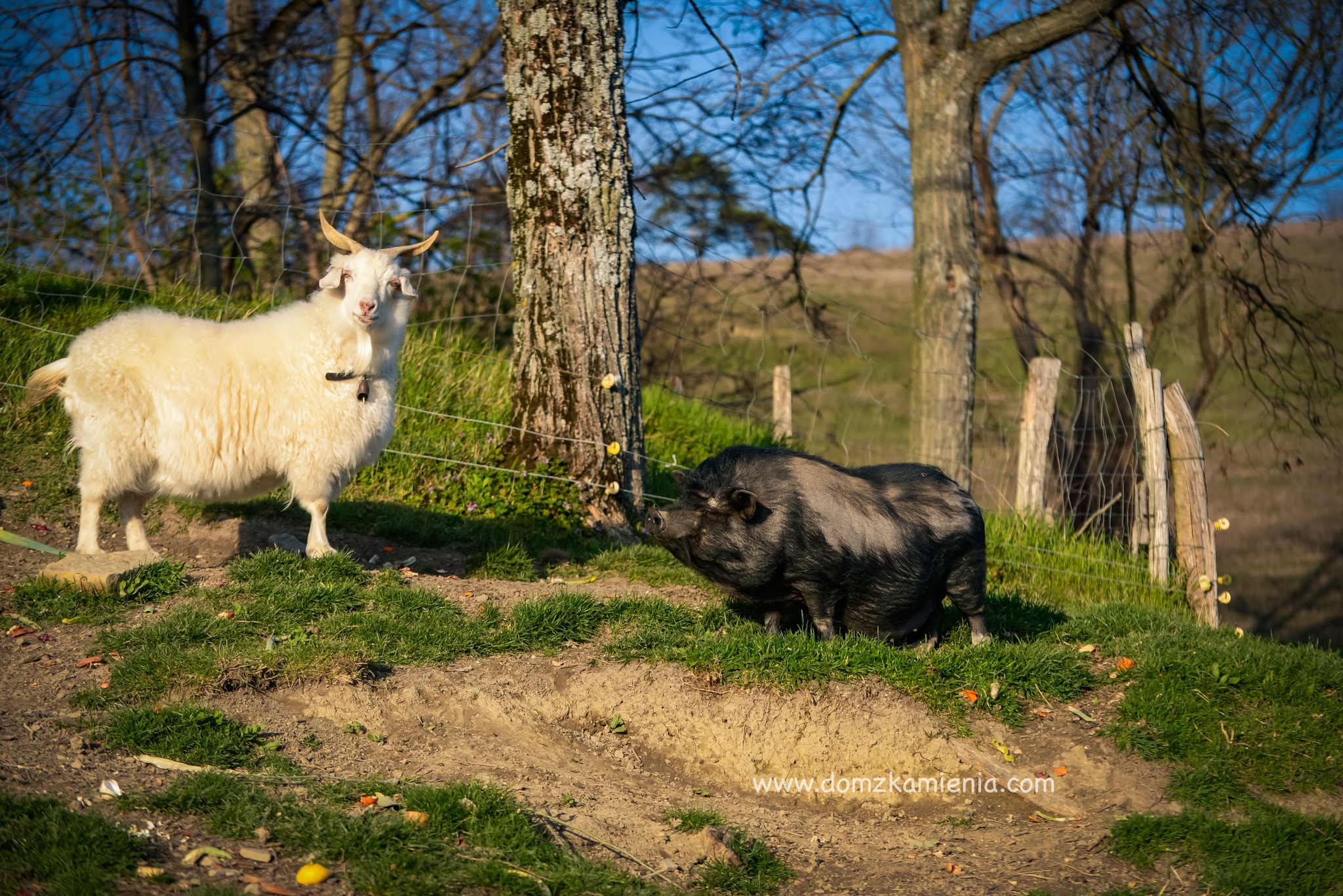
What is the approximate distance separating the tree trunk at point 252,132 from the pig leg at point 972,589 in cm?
972

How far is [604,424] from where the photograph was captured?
280 inches

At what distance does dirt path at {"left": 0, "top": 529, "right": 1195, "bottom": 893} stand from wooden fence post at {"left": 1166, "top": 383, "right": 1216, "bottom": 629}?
103 inches

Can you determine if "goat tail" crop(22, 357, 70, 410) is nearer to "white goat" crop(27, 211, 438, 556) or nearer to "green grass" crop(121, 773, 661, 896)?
"white goat" crop(27, 211, 438, 556)

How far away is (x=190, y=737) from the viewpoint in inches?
154

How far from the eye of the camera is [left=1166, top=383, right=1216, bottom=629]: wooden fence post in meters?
7.03

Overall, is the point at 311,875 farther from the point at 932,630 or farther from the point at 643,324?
the point at 643,324

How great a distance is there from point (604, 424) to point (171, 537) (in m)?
3.09

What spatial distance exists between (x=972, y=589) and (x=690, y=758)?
1.82 m

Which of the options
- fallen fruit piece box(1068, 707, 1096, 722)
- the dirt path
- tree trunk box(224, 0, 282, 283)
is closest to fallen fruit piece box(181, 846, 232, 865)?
the dirt path

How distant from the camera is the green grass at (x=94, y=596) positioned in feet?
16.1

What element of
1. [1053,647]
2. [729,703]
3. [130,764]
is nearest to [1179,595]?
[1053,647]

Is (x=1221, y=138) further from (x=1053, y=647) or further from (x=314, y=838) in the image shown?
(x=314, y=838)

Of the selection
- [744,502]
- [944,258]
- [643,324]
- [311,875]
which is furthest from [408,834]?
[643,324]

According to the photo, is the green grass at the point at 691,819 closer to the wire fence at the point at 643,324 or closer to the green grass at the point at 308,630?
the green grass at the point at 308,630
